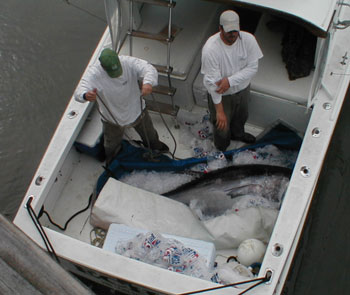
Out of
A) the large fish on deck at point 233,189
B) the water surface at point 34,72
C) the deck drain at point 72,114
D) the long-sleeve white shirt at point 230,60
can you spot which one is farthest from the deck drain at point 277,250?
the water surface at point 34,72

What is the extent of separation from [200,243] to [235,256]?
0.99 ft

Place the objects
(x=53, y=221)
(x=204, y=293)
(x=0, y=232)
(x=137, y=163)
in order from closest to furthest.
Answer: (x=0, y=232) < (x=204, y=293) < (x=53, y=221) < (x=137, y=163)

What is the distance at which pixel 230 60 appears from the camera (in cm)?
316

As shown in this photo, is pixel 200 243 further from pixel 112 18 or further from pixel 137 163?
pixel 112 18

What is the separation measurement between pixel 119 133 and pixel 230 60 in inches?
41.8

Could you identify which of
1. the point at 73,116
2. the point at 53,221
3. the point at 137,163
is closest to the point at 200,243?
the point at 137,163

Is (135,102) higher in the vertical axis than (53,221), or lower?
higher

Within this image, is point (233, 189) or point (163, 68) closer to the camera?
point (233, 189)

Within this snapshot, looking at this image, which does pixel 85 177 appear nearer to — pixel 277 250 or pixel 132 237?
pixel 132 237

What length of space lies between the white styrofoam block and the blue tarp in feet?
1.72

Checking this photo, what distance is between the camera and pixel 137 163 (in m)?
3.65

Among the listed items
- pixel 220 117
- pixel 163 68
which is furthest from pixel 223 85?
pixel 163 68

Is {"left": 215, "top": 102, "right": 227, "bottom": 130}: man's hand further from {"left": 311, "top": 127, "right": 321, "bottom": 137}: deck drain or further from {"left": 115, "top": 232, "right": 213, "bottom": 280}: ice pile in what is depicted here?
{"left": 115, "top": 232, "right": 213, "bottom": 280}: ice pile

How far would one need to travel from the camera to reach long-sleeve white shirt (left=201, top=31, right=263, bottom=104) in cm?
313
